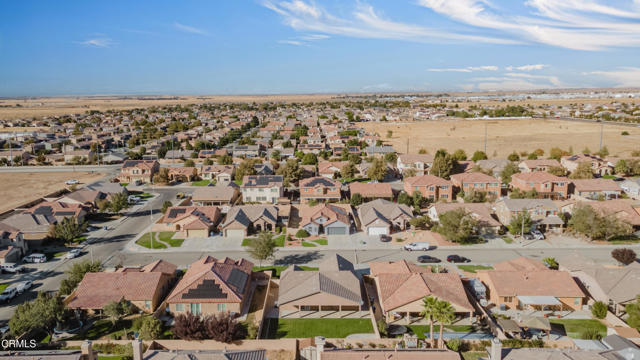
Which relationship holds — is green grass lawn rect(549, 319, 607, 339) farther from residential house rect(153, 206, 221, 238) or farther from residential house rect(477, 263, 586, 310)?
residential house rect(153, 206, 221, 238)

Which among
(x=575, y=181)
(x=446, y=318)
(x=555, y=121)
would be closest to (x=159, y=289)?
(x=446, y=318)

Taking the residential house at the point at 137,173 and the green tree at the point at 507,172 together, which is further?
the residential house at the point at 137,173

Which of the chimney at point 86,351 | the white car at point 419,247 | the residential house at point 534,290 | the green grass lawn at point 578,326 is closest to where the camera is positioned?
the chimney at point 86,351

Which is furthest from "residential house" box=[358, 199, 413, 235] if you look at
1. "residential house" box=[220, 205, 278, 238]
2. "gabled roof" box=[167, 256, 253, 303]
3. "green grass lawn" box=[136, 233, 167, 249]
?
"green grass lawn" box=[136, 233, 167, 249]

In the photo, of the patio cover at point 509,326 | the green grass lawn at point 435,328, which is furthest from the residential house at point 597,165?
the green grass lawn at point 435,328

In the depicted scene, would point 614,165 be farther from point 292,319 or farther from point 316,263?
point 292,319

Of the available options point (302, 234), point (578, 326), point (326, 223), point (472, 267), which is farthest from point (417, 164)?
point (578, 326)

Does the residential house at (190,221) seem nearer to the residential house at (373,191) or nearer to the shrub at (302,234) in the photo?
the shrub at (302,234)
